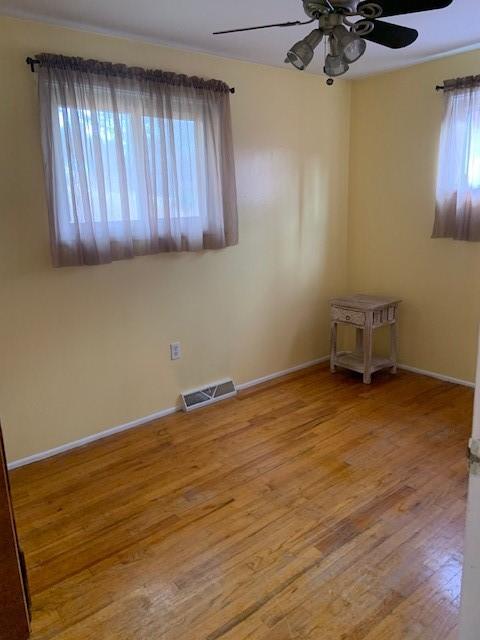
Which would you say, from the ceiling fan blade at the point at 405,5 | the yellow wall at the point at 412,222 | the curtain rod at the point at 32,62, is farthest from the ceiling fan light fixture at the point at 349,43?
the yellow wall at the point at 412,222

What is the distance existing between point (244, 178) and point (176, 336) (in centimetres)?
124

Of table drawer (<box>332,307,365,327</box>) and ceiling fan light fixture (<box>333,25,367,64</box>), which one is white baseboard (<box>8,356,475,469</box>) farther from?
ceiling fan light fixture (<box>333,25,367,64</box>)

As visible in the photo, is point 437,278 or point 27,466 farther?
point 437,278

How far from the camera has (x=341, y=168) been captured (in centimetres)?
408

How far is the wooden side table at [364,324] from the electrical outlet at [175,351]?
1.31m

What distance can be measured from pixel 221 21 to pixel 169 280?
1521 mm

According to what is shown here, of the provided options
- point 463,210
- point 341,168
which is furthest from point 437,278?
point 341,168

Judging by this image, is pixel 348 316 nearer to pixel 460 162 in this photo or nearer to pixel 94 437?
pixel 460 162

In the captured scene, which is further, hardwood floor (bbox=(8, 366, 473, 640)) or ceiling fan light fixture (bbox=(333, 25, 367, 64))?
ceiling fan light fixture (bbox=(333, 25, 367, 64))

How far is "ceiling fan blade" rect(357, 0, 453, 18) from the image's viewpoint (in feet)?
5.66

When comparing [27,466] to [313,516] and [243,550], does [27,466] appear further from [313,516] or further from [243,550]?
Answer: [313,516]

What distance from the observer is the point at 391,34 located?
2039 mm

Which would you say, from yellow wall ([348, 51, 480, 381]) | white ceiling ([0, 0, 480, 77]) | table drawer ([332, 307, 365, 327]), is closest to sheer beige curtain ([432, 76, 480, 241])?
yellow wall ([348, 51, 480, 381])

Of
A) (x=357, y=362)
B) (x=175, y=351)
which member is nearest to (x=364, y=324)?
(x=357, y=362)
